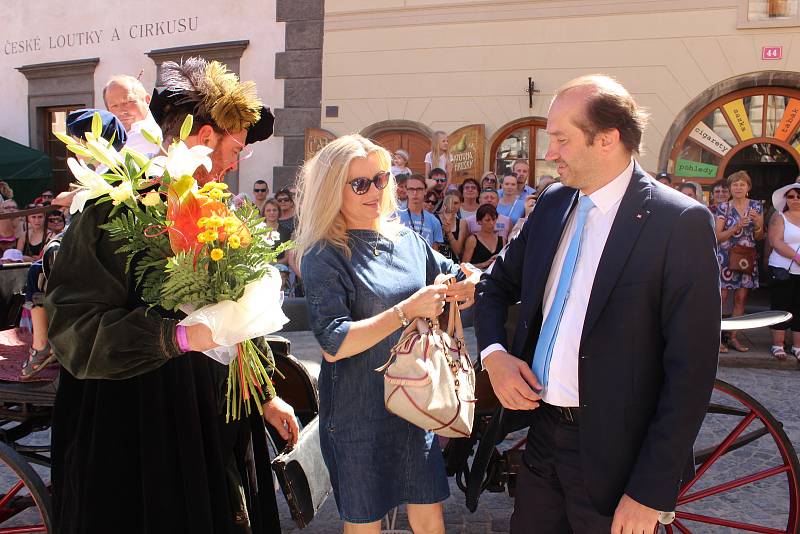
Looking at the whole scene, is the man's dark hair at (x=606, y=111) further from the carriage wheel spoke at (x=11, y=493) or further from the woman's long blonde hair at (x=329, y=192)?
the carriage wheel spoke at (x=11, y=493)

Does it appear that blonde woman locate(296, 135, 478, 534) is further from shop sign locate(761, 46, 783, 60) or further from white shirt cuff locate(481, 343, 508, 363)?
shop sign locate(761, 46, 783, 60)

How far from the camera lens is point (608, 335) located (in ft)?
6.15

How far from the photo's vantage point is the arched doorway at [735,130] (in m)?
9.57

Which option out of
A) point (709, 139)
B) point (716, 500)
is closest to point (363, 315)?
point (716, 500)

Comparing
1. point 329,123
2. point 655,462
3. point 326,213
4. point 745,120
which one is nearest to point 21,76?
point 329,123

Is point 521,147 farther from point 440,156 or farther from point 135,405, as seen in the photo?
point 135,405

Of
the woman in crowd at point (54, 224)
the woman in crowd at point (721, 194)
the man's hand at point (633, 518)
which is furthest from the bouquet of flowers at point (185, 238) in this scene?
the woman in crowd at point (54, 224)

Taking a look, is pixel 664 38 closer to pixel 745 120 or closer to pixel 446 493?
pixel 745 120

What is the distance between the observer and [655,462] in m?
1.77

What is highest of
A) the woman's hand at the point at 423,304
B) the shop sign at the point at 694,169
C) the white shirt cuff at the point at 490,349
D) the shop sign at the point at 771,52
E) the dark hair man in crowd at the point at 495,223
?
the shop sign at the point at 771,52

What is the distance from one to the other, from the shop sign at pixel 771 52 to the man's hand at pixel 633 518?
9428mm

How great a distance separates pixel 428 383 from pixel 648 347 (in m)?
0.64

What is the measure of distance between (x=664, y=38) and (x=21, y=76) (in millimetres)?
13356

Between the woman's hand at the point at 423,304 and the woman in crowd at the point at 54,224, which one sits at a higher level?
the woman in crowd at the point at 54,224
